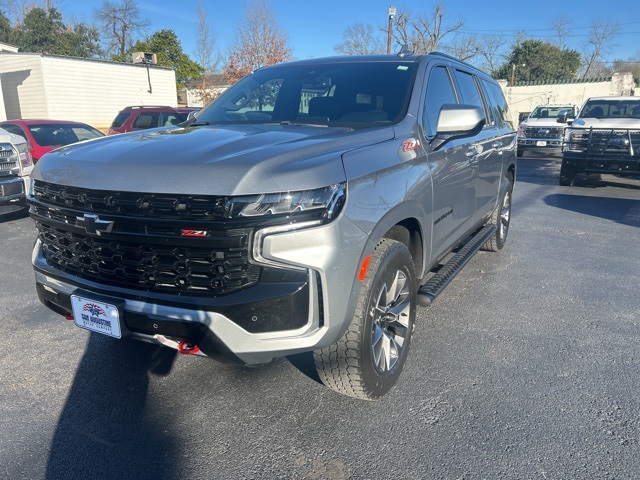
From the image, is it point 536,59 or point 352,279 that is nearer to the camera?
point 352,279

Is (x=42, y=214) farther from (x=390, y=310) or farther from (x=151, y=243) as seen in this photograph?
(x=390, y=310)

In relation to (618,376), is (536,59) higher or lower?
higher

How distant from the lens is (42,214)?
275cm

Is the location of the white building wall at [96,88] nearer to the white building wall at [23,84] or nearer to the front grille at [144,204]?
the white building wall at [23,84]

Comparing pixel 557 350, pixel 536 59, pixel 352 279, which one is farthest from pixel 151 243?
pixel 536 59

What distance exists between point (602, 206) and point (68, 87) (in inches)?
843

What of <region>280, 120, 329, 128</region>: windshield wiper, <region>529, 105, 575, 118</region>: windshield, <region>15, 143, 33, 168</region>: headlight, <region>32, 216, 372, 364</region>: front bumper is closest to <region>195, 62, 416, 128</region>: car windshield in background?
<region>280, 120, 329, 128</region>: windshield wiper

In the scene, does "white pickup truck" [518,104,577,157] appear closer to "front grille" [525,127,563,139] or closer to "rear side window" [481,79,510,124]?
"front grille" [525,127,563,139]

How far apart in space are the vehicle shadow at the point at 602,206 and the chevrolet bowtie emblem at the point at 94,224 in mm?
7726

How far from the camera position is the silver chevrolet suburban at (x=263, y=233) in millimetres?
2150

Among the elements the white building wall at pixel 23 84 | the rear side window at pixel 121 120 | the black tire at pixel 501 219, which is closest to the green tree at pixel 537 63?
the white building wall at pixel 23 84

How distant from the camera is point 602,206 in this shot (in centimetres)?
913

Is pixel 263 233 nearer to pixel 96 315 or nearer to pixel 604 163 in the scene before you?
pixel 96 315

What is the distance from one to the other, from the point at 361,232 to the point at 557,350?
203 centimetres
